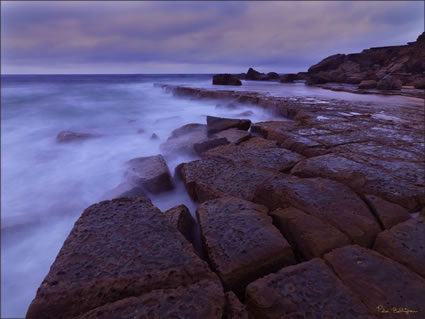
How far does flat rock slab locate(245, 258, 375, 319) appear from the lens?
0.95 m

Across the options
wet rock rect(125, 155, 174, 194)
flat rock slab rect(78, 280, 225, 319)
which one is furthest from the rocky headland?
wet rock rect(125, 155, 174, 194)

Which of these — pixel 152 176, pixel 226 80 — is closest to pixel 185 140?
pixel 152 176

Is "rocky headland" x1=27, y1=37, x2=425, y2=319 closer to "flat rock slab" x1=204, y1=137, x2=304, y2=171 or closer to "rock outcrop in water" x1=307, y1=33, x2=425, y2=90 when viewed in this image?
"flat rock slab" x1=204, y1=137, x2=304, y2=171

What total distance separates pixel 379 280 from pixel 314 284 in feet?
0.96

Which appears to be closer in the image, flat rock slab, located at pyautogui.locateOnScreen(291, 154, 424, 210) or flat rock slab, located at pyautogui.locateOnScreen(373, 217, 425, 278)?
flat rock slab, located at pyautogui.locateOnScreen(373, 217, 425, 278)

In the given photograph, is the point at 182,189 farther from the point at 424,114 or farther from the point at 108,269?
the point at 424,114

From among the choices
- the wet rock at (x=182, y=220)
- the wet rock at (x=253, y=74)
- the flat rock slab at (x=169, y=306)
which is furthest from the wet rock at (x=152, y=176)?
the wet rock at (x=253, y=74)

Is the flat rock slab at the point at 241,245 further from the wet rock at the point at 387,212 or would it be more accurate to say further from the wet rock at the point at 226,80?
the wet rock at the point at 226,80

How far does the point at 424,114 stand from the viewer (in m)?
4.38

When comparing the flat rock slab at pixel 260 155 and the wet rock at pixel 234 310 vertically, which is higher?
the flat rock slab at pixel 260 155

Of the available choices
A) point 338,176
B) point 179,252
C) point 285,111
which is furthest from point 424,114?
point 179,252

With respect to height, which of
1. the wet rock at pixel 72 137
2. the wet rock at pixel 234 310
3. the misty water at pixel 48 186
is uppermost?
the wet rock at pixel 234 310

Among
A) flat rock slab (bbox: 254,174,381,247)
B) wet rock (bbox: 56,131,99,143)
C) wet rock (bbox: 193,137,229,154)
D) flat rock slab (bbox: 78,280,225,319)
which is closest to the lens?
flat rock slab (bbox: 78,280,225,319)

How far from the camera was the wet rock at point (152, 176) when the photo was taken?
2459 millimetres
